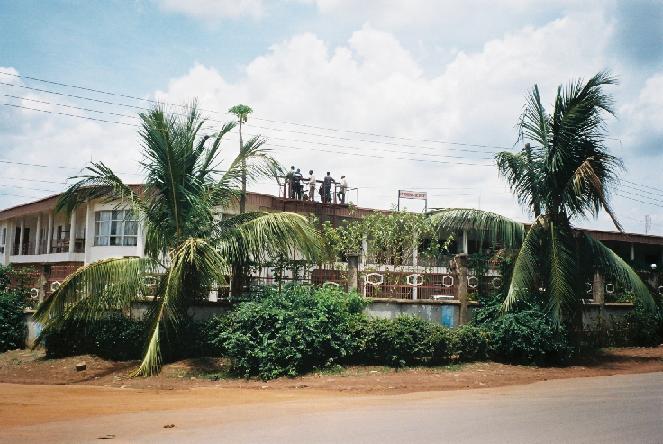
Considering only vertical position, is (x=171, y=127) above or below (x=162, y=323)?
above

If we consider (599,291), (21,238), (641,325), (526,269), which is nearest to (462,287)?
(526,269)

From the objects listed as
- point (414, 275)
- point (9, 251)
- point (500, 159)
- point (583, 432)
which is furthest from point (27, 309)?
point (9, 251)

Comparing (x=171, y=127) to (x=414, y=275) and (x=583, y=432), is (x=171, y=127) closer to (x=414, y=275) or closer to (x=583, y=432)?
(x=414, y=275)

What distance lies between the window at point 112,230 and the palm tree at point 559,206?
15.7 metres

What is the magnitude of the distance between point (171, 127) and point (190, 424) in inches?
321

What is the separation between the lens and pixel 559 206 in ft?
53.0

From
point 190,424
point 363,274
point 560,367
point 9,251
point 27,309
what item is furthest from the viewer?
point 9,251

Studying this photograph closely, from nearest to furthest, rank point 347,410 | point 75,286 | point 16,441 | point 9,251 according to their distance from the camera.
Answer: point 16,441 < point 347,410 < point 75,286 < point 9,251

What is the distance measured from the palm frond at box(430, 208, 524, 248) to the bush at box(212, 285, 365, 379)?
4309 millimetres

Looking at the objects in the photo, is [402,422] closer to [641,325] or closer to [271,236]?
[271,236]

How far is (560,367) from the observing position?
15.2 meters

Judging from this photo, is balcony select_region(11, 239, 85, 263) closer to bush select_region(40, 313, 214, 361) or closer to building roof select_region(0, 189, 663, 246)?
building roof select_region(0, 189, 663, 246)

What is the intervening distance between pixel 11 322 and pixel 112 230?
10377 mm

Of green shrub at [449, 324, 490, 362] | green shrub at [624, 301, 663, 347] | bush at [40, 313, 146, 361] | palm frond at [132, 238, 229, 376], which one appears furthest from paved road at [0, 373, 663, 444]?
green shrub at [624, 301, 663, 347]
